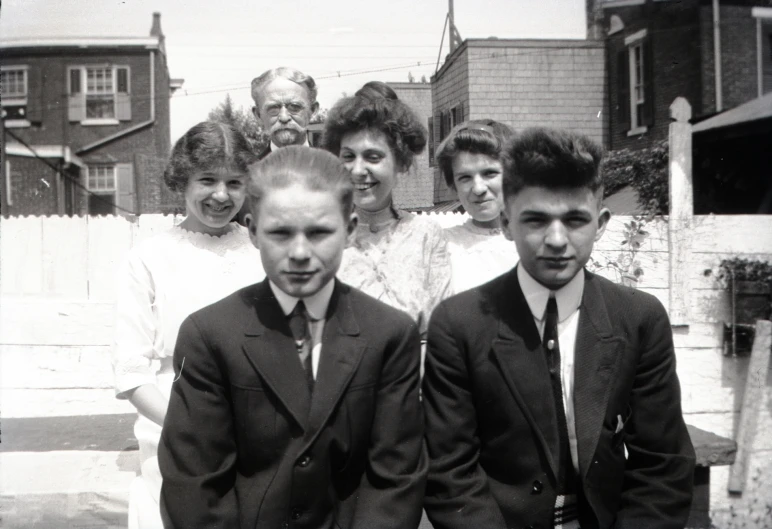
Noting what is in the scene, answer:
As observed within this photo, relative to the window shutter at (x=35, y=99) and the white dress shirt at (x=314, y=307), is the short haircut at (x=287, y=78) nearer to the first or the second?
the white dress shirt at (x=314, y=307)

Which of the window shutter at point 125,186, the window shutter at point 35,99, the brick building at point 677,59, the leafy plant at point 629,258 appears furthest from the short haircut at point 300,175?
the window shutter at point 125,186

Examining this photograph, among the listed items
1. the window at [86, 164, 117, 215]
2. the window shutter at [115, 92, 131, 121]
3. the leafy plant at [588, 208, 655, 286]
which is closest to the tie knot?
the leafy plant at [588, 208, 655, 286]

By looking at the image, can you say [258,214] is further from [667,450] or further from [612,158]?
[612,158]

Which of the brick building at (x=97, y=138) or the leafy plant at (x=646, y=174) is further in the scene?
the brick building at (x=97, y=138)

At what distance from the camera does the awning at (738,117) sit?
5.65 m

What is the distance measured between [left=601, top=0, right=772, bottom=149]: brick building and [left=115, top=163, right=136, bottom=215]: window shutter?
10.2 meters

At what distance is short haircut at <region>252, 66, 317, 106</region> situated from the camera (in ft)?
9.41

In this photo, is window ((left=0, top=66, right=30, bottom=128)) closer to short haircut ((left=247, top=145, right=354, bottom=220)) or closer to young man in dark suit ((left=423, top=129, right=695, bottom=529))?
short haircut ((left=247, top=145, right=354, bottom=220))

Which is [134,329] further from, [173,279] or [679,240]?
[679,240]

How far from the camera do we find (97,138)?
14.1 m

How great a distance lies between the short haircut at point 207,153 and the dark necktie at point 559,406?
1.08 m

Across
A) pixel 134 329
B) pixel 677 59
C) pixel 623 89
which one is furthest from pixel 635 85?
pixel 134 329

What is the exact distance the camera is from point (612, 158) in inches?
319

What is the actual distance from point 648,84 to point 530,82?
1621 millimetres
